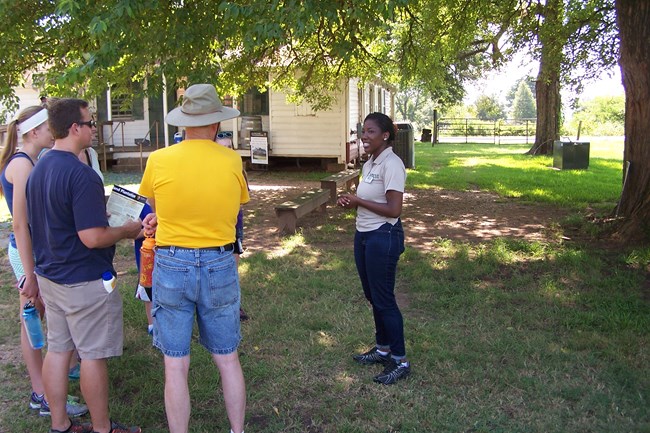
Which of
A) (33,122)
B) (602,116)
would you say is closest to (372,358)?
(33,122)

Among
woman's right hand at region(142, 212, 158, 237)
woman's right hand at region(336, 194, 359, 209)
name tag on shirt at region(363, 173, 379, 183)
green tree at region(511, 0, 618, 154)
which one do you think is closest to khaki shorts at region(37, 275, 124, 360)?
woman's right hand at region(142, 212, 158, 237)

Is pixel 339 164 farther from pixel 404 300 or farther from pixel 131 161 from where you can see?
pixel 404 300

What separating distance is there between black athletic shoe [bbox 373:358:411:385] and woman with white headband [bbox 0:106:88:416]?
1.80 metres

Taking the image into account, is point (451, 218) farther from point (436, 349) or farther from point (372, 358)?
point (372, 358)

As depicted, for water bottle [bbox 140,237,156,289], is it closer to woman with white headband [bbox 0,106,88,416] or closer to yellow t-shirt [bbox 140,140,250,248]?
woman with white headband [bbox 0,106,88,416]

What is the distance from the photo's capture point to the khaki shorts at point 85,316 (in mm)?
3102

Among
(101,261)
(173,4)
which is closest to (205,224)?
(101,261)

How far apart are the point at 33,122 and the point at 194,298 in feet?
4.67

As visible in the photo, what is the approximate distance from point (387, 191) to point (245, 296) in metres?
2.47

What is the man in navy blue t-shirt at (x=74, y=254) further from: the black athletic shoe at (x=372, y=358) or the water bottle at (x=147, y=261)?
the black athletic shoe at (x=372, y=358)

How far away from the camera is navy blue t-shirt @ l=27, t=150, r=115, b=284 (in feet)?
9.77

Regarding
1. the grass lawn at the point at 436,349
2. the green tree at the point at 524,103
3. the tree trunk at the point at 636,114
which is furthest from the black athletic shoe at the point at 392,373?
the green tree at the point at 524,103

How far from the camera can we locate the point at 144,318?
17.3 ft

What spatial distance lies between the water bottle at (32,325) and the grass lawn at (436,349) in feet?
1.60
